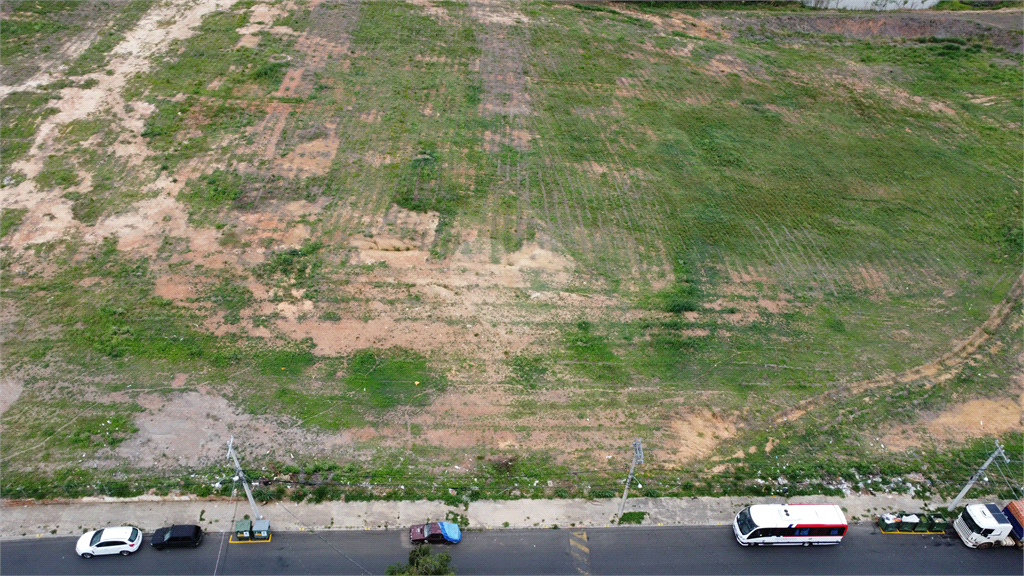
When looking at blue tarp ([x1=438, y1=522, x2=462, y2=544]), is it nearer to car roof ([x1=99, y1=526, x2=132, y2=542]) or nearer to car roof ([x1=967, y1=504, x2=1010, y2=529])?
car roof ([x1=99, y1=526, x2=132, y2=542])

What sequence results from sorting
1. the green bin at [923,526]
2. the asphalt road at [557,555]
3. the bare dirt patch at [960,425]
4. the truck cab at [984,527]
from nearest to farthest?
the asphalt road at [557,555] → the truck cab at [984,527] → the green bin at [923,526] → the bare dirt patch at [960,425]

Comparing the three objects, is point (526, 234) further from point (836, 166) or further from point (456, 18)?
point (456, 18)

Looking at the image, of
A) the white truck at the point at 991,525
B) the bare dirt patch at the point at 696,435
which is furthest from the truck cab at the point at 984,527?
the bare dirt patch at the point at 696,435

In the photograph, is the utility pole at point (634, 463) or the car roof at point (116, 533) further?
the utility pole at point (634, 463)

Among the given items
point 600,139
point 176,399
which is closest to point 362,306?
point 176,399

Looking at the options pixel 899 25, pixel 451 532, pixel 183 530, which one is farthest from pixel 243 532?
pixel 899 25

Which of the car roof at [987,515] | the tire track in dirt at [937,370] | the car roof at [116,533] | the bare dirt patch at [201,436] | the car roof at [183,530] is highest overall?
the tire track in dirt at [937,370]

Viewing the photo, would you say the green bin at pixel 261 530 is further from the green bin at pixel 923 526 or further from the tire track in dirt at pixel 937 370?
the green bin at pixel 923 526
